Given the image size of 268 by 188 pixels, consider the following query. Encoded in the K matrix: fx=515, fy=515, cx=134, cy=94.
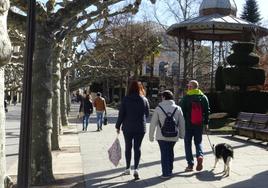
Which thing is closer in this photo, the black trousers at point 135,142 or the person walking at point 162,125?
the person walking at point 162,125

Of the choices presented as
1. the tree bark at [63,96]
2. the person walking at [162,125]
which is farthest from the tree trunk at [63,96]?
the person walking at [162,125]

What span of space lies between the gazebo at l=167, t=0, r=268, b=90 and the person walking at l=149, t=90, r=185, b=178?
16658 millimetres

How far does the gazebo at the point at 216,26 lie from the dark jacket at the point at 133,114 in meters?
16.6

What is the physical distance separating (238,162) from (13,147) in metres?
8.07

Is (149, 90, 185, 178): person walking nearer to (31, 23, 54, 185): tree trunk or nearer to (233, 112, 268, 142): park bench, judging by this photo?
(31, 23, 54, 185): tree trunk

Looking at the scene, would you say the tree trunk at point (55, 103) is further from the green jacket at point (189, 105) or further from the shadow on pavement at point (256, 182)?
the shadow on pavement at point (256, 182)

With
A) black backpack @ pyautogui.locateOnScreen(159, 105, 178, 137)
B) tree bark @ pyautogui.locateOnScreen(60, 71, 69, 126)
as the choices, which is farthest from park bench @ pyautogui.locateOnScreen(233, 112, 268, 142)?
Answer: tree bark @ pyautogui.locateOnScreen(60, 71, 69, 126)

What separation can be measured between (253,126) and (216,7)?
1279 centimetres

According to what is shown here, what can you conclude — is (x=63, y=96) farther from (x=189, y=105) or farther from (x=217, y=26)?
(x=189, y=105)

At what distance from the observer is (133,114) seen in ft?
32.1

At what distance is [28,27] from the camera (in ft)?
17.3

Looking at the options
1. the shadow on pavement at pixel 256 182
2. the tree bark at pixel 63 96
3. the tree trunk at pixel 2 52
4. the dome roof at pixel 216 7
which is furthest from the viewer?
the dome roof at pixel 216 7

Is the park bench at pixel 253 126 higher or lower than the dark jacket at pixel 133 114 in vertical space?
lower

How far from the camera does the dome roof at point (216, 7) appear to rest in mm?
28812
